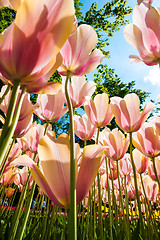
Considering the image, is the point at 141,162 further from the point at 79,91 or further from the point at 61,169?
the point at 61,169

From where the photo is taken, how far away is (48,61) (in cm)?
37

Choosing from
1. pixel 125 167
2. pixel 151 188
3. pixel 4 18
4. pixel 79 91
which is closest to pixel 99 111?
pixel 79 91

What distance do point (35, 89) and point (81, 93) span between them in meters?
0.55

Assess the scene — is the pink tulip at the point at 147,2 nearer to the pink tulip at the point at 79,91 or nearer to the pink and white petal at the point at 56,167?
the pink tulip at the point at 79,91

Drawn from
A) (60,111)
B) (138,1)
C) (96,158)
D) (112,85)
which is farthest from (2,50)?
(112,85)

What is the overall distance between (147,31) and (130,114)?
1.30ft

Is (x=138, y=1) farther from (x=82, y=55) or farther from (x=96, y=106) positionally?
(x=96, y=106)

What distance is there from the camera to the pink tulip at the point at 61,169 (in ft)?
1.44

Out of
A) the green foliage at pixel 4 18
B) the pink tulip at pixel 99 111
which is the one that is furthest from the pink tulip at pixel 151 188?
the green foliage at pixel 4 18

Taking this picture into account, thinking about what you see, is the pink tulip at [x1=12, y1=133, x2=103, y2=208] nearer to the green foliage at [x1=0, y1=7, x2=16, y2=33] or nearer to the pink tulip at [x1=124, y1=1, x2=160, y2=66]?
the pink tulip at [x1=124, y1=1, x2=160, y2=66]

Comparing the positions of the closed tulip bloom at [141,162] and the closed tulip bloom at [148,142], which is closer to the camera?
the closed tulip bloom at [148,142]

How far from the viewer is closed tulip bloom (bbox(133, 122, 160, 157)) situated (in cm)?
101

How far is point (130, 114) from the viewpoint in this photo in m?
0.94

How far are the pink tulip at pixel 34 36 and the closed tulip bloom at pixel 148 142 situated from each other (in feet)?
2.63
